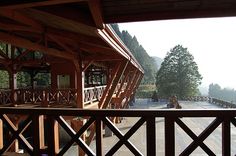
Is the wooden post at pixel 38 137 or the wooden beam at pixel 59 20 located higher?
the wooden beam at pixel 59 20

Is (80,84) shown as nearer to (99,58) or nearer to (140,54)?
(99,58)

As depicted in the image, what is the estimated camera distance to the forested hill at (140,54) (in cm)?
7575

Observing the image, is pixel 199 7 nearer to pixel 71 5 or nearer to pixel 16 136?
pixel 71 5

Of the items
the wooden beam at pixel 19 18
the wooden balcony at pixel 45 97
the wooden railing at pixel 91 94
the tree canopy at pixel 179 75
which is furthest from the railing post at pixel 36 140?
the tree canopy at pixel 179 75

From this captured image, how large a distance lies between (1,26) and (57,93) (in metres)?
7.75

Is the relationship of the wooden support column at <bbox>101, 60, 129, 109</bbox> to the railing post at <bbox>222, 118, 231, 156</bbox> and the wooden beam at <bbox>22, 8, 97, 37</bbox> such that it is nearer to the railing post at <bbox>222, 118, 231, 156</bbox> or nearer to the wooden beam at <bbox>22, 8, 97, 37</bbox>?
the wooden beam at <bbox>22, 8, 97, 37</bbox>

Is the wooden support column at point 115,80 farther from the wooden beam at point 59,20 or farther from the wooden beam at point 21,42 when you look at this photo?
the wooden beam at point 59,20

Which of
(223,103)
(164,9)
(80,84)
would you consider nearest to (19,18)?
(164,9)

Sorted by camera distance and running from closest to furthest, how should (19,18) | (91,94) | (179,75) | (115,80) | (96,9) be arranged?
(96,9) → (19,18) → (115,80) → (91,94) → (179,75)

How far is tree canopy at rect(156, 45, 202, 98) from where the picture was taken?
2083 inches

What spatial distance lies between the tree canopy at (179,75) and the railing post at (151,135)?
50.4 meters

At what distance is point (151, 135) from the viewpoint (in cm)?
321

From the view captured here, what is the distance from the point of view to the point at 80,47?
1152 centimetres

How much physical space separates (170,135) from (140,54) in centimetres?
7991
